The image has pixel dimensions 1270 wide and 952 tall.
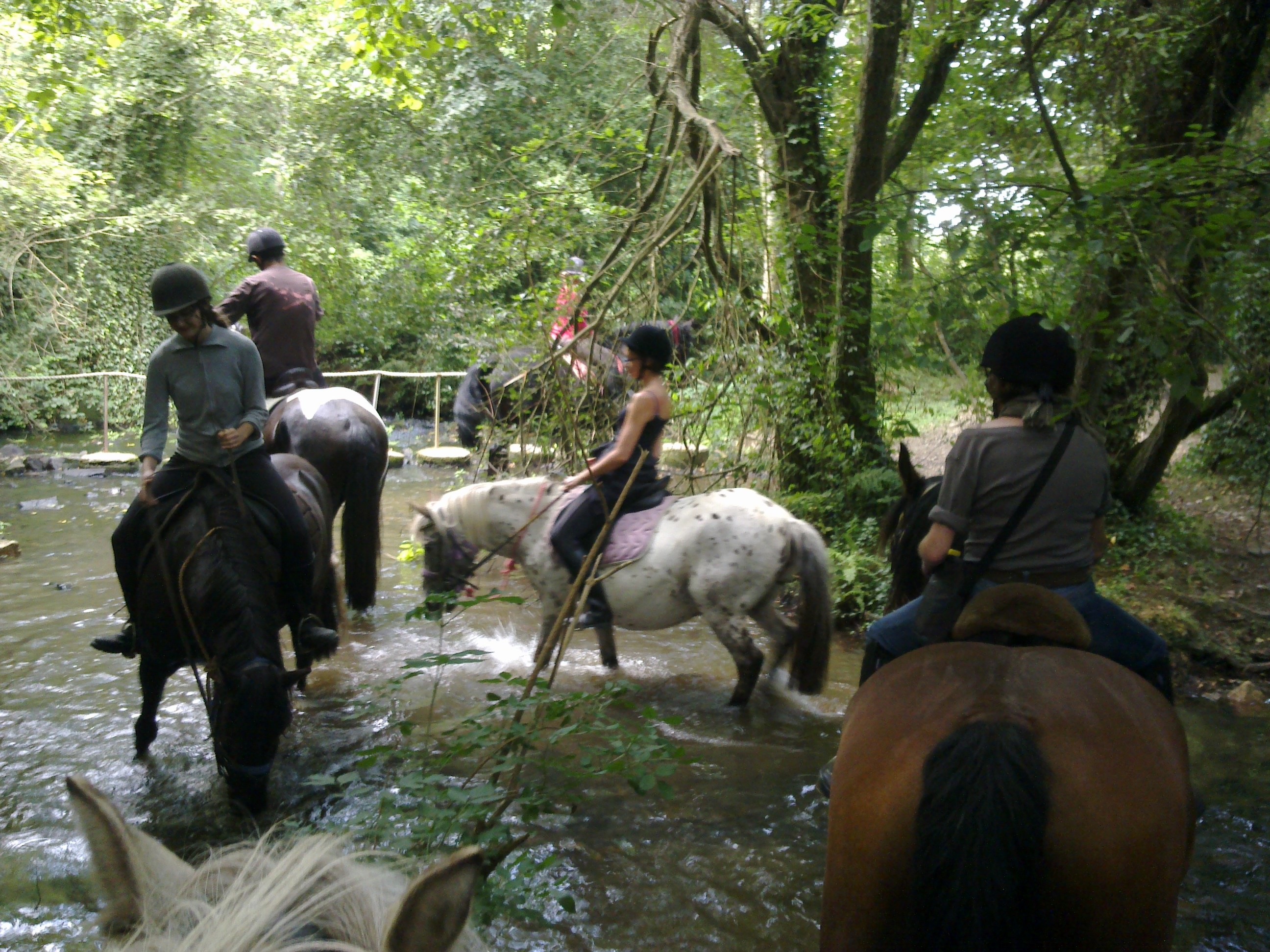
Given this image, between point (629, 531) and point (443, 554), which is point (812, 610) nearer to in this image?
point (629, 531)

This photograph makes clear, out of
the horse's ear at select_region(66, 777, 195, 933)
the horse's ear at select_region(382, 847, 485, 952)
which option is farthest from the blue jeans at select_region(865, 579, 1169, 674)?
the horse's ear at select_region(66, 777, 195, 933)

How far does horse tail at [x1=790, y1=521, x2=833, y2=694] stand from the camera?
17.9 feet

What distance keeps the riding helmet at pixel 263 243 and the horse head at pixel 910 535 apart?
192 inches

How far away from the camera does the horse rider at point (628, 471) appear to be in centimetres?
538

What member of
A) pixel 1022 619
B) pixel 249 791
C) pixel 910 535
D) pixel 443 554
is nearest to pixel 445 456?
pixel 443 554

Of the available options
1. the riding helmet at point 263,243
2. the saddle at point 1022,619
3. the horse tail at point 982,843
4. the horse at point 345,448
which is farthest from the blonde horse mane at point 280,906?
the riding helmet at point 263,243

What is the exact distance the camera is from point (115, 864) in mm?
1282

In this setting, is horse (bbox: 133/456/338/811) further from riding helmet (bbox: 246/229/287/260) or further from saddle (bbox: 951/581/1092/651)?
riding helmet (bbox: 246/229/287/260)

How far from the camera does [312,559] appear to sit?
4.72 metres

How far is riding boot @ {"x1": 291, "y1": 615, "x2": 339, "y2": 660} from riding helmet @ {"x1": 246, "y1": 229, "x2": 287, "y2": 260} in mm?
3068

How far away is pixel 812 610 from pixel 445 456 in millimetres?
10659

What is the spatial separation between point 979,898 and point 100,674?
6004 millimetres

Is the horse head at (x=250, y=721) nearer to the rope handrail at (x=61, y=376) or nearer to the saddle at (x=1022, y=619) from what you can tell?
the saddle at (x=1022, y=619)

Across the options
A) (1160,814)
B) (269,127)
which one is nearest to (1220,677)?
Answer: (1160,814)
